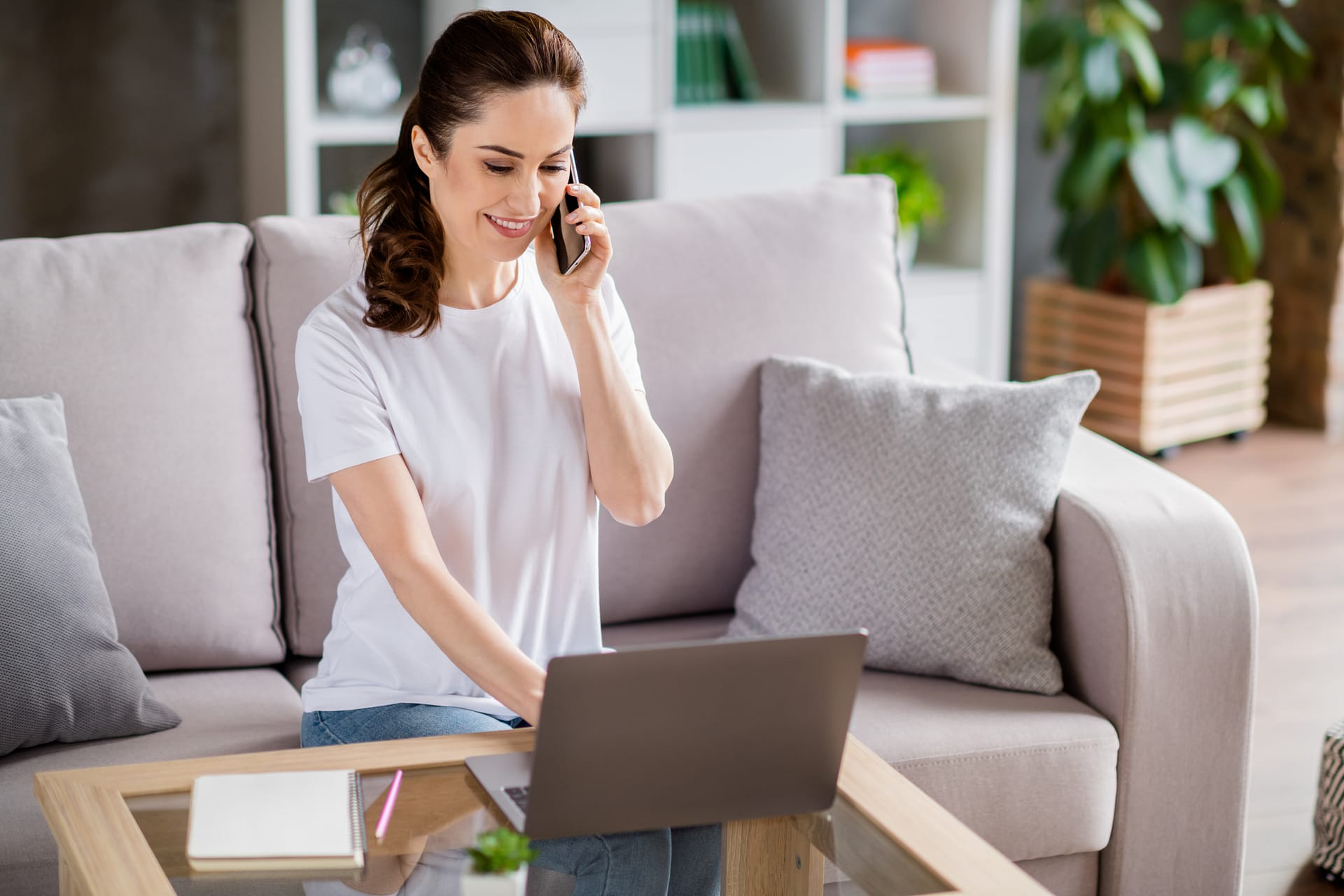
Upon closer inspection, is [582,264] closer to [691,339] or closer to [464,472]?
[464,472]

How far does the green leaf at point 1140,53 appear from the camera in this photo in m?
3.86

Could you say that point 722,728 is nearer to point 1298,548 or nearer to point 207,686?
point 207,686

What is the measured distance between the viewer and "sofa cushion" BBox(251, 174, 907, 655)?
1990 millimetres

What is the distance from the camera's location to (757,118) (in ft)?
11.7

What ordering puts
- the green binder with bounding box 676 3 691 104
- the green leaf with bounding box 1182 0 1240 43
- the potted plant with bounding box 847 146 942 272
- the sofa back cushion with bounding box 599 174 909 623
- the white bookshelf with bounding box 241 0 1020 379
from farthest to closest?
the green leaf with bounding box 1182 0 1240 43
the potted plant with bounding box 847 146 942 272
the green binder with bounding box 676 3 691 104
the white bookshelf with bounding box 241 0 1020 379
the sofa back cushion with bounding box 599 174 909 623

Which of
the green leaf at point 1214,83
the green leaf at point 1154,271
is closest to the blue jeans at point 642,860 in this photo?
the green leaf at point 1154,271

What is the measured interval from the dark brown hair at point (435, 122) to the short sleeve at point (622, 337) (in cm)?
20

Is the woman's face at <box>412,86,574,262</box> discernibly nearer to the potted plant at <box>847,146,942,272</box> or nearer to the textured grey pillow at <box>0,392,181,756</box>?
the textured grey pillow at <box>0,392,181,756</box>

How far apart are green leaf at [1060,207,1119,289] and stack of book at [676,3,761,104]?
1003 millimetres

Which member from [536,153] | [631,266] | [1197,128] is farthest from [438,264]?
[1197,128]

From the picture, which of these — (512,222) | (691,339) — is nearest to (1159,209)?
(691,339)

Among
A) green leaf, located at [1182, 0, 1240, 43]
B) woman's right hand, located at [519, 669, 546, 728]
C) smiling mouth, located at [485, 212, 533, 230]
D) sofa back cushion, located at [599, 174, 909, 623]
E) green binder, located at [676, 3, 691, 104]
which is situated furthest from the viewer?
green leaf, located at [1182, 0, 1240, 43]

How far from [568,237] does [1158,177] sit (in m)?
2.67

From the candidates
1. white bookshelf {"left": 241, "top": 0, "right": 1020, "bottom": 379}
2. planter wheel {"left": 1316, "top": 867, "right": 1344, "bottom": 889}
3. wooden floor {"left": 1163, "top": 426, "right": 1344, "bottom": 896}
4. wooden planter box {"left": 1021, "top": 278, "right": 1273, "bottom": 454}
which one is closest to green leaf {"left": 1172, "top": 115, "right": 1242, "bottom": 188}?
wooden planter box {"left": 1021, "top": 278, "right": 1273, "bottom": 454}
